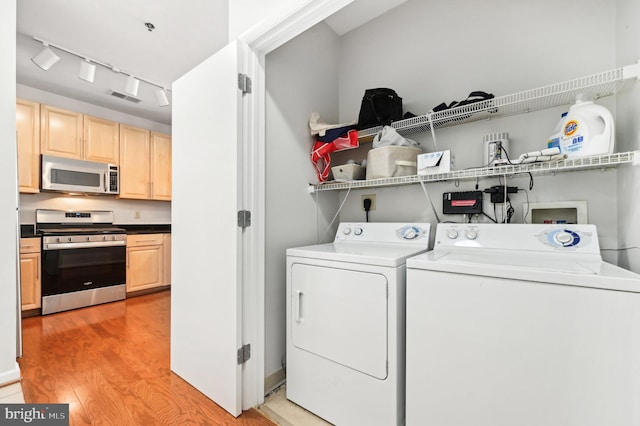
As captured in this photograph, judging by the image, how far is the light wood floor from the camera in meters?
1.45

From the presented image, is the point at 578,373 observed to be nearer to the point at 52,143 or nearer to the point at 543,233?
the point at 543,233

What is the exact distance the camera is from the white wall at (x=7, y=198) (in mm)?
1689

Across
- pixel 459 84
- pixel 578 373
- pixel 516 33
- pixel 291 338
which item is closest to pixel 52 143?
pixel 291 338

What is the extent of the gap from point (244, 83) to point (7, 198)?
1.63 m

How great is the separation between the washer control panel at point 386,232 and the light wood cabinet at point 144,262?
122 inches

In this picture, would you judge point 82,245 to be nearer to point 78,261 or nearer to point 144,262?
point 78,261

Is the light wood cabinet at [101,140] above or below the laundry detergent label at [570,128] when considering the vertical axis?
above

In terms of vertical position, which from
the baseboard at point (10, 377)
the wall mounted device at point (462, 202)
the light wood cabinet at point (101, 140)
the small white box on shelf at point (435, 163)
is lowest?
the baseboard at point (10, 377)

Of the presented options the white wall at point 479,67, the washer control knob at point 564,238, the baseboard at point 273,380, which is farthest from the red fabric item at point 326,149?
the baseboard at point 273,380

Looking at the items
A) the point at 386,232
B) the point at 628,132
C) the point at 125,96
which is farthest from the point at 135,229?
the point at 628,132

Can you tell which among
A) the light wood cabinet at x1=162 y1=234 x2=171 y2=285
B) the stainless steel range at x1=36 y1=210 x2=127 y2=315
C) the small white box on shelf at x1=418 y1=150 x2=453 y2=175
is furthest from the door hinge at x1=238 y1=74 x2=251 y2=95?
the light wood cabinet at x1=162 y1=234 x2=171 y2=285

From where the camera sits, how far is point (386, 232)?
5.74ft

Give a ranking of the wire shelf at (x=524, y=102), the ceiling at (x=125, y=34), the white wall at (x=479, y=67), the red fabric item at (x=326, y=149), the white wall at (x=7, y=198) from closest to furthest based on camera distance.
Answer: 1. the wire shelf at (x=524, y=102)
2. the white wall at (x=479, y=67)
3. the white wall at (x=7, y=198)
4. the red fabric item at (x=326, y=149)
5. the ceiling at (x=125, y=34)

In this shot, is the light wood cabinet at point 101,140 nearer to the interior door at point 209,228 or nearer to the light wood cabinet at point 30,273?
the light wood cabinet at point 30,273
